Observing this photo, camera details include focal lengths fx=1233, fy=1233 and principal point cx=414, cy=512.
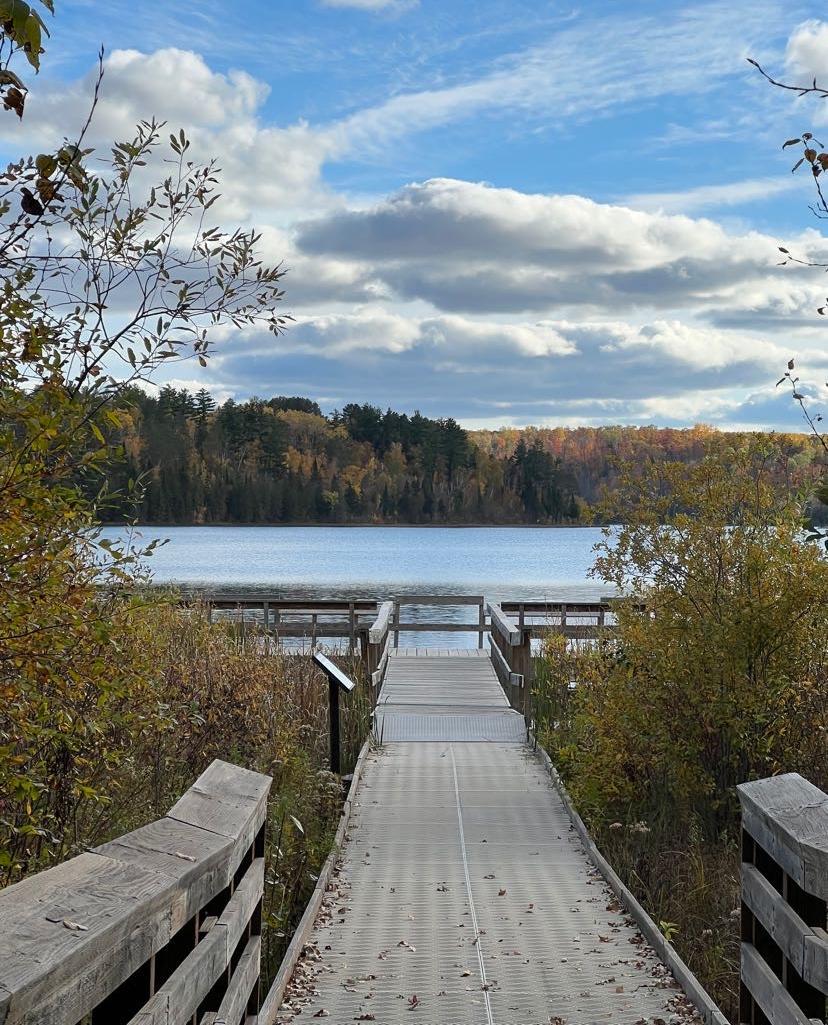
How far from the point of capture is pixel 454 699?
45.0ft

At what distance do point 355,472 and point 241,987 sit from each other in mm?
100694

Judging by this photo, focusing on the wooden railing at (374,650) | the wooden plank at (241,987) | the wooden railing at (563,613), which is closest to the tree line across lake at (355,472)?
the wooden railing at (563,613)

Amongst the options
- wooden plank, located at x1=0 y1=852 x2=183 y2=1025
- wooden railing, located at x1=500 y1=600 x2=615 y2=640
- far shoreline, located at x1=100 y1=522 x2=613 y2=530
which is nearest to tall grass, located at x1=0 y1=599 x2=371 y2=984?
wooden plank, located at x1=0 y1=852 x2=183 y2=1025

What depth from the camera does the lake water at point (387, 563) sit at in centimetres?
4331

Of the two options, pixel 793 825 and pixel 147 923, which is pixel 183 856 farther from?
pixel 793 825

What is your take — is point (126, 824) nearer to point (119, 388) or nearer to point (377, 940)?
point (377, 940)

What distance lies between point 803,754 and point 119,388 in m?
5.36

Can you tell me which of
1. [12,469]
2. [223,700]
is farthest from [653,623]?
[12,469]

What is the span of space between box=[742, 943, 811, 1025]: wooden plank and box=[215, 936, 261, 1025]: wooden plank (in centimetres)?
140

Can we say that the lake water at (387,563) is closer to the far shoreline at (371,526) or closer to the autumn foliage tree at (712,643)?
the far shoreline at (371,526)

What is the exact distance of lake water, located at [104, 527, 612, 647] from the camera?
4331cm

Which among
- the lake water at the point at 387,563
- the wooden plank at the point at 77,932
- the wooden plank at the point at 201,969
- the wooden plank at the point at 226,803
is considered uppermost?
the wooden plank at the point at 77,932

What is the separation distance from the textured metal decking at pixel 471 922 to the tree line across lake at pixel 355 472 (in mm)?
84999

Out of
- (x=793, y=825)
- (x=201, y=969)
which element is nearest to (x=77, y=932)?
(x=201, y=969)
